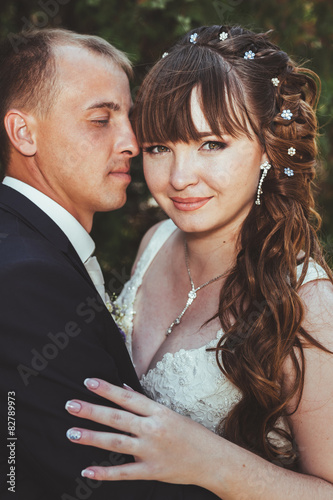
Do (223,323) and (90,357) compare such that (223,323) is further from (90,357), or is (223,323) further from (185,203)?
(90,357)

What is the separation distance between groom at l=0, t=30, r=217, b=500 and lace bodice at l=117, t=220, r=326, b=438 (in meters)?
0.31

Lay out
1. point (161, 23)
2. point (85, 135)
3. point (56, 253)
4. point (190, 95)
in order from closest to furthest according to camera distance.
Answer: point (56, 253)
point (190, 95)
point (85, 135)
point (161, 23)

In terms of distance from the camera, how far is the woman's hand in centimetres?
180

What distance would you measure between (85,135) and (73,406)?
1467mm

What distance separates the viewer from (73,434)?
1.82 meters

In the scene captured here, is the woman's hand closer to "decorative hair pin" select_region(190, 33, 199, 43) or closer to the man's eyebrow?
the man's eyebrow

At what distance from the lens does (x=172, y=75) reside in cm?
248

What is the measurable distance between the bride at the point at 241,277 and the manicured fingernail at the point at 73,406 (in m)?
0.09

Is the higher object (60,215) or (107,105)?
(107,105)

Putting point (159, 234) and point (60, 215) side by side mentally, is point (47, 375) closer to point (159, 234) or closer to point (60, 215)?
point (60, 215)

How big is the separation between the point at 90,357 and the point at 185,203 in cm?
95

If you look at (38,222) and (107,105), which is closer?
(38,222)

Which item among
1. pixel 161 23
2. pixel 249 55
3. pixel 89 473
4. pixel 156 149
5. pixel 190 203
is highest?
pixel 161 23

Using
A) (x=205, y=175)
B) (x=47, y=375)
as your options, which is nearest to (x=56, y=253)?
(x=47, y=375)
